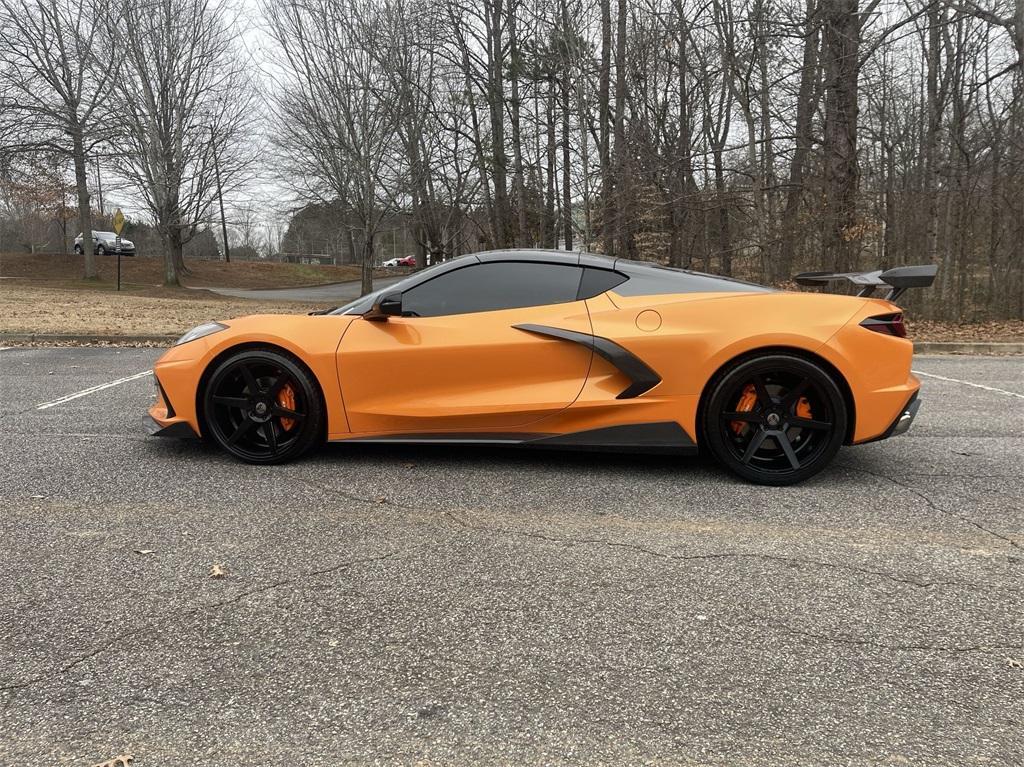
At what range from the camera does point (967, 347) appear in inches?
407

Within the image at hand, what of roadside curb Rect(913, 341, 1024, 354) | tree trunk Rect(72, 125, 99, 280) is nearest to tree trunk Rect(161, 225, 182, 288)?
tree trunk Rect(72, 125, 99, 280)

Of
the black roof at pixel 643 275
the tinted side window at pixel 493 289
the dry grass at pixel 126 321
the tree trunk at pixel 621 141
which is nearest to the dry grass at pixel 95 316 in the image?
the dry grass at pixel 126 321

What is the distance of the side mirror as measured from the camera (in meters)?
4.02

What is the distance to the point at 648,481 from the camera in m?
3.93

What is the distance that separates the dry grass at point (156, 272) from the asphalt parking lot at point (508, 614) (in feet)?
103

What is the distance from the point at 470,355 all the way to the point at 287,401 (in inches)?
47.6

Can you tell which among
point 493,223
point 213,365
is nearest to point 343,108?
point 493,223

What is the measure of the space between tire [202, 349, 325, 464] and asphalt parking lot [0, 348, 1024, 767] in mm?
184

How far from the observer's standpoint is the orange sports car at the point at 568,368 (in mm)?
3742

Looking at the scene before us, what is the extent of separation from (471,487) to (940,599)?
2223 mm

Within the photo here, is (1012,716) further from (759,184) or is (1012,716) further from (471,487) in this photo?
(759,184)

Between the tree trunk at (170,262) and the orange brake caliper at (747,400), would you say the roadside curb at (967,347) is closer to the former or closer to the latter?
the orange brake caliper at (747,400)

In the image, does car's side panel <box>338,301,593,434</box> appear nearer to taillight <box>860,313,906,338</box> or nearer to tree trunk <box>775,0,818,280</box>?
taillight <box>860,313,906,338</box>

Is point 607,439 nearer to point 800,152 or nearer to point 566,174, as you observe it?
point 800,152
